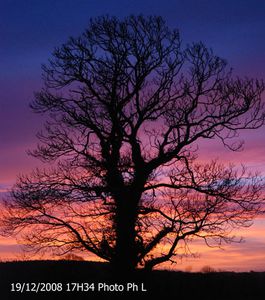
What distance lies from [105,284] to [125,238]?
208cm

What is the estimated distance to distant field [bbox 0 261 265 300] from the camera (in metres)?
21.3

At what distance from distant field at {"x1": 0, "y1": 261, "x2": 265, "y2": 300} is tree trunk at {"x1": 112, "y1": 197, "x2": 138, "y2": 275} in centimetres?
45

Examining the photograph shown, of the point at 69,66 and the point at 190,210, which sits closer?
the point at 190,210

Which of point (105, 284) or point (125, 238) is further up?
point (125, 238)

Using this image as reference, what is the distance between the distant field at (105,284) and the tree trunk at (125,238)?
17.6 inches

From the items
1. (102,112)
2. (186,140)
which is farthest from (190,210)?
(102,112)

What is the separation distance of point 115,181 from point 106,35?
591cm

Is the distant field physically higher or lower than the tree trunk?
lower

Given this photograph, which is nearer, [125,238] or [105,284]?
[125,238]

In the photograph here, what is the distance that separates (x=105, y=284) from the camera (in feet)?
71.3

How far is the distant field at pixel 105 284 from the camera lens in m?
21.3

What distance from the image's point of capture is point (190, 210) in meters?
21.2

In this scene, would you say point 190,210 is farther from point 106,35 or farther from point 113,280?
point 106,35

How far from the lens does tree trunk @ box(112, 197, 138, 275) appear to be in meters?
21.2
